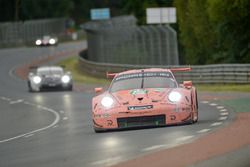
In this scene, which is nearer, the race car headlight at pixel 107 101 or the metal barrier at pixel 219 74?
the race car headlight at pixel 107 101

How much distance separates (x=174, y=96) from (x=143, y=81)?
125 cm

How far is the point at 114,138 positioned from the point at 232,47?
30619mm

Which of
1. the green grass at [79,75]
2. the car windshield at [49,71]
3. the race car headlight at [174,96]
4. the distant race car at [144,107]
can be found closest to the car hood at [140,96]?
the distant race car at [144,107]

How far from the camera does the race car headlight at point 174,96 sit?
1775cm

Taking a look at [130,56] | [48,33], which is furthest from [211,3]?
[48,33]

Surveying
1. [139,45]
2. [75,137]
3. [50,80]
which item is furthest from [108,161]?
[139,45]

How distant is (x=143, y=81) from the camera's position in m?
18.9

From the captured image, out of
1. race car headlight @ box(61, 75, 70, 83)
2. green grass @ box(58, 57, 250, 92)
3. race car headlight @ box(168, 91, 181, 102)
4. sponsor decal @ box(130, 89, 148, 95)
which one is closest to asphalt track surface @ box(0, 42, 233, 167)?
race car headlight @ box(168, 91, 181, 102)

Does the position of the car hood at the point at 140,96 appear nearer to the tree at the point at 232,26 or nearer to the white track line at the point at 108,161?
the white track line at the point at 108,161

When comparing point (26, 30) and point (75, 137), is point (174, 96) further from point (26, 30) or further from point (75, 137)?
point (26, 30)

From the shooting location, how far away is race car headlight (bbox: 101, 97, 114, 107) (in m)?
18.0

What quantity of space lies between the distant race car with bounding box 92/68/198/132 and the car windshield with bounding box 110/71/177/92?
2 centimetres

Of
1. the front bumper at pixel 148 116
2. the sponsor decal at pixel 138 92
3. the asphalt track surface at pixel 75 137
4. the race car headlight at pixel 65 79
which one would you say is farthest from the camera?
the race car headlight at pixel 65 79

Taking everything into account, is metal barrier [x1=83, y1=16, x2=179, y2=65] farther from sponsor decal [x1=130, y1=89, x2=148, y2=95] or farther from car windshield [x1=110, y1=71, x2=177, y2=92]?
sponsor decal [x1=130, y1=89, x2=148, y2=95]
